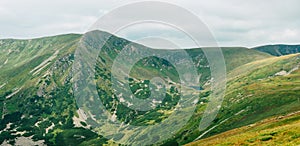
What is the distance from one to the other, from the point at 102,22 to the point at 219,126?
124 metres

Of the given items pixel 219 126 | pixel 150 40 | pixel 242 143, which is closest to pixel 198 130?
pixel 219 126

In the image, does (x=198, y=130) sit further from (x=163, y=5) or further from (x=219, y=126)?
(x=163, y=5)

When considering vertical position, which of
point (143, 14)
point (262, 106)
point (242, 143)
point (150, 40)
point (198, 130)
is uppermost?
point (143, 14)

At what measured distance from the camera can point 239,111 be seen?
198375 millimetres

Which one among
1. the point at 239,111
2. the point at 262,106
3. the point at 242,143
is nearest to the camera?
the point at 242,143

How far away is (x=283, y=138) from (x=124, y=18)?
4140 cm

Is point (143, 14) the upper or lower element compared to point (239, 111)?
upper

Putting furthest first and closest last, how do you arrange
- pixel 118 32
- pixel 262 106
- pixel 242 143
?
pixel 262 106, pixel 118 32, pixel 242 143

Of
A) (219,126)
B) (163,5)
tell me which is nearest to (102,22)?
(163,5)

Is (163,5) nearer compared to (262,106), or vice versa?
(163,5)

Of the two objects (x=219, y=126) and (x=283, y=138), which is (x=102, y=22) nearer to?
(x=283, y=138)

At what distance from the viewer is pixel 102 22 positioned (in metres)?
65.5

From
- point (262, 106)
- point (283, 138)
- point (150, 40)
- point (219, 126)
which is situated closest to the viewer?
point (283, 138)

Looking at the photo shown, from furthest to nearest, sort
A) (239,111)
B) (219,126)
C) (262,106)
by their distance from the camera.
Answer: (239,111)
(262,106)
(219,126)
